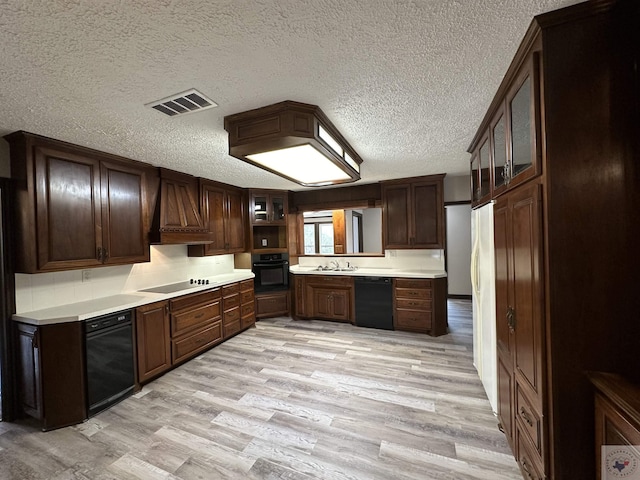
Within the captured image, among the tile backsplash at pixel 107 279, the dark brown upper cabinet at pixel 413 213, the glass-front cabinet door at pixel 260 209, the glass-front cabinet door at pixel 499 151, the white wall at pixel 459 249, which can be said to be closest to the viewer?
the glass-front cabinet door at pixel 499 151

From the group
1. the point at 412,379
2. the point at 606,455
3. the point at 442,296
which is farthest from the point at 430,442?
the point at 442,296

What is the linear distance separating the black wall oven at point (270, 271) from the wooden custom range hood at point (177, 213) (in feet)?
3.86

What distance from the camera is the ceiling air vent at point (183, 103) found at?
5.31 ft

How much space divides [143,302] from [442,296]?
3910mm

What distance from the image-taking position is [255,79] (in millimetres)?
1482

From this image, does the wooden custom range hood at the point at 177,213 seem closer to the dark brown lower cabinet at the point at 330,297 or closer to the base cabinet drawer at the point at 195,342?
the base cabinet drawer at the point at 195,342

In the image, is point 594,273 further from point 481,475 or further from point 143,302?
point 143,302

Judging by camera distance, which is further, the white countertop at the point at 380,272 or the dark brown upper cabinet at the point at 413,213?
the dark brown upper cabinet at the point at 413,213

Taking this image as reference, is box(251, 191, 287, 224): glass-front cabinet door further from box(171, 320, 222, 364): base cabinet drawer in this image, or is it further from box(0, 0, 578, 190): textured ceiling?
box(0, 0, 578, 190): textured ceiling

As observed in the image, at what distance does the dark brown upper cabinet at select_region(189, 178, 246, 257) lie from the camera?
402cm

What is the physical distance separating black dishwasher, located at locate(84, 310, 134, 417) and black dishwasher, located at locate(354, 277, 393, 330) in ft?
10.2

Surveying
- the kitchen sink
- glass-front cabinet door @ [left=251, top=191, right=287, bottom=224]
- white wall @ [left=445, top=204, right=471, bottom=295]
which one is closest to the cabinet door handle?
the kitchen sink

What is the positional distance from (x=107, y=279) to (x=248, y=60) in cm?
299

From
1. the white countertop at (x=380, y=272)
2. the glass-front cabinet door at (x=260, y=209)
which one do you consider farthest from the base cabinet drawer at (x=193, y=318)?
the glass-front cabinet door at (x=260, y=209)
